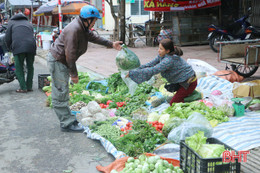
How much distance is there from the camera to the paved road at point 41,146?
12.4ft

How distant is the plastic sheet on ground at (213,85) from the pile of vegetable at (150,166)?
3.37 meters

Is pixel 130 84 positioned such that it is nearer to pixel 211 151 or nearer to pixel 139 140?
pixel 139 140

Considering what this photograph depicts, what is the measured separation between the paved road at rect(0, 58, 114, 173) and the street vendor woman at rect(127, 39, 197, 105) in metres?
1.30

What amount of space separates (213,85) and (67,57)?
353 centimetres

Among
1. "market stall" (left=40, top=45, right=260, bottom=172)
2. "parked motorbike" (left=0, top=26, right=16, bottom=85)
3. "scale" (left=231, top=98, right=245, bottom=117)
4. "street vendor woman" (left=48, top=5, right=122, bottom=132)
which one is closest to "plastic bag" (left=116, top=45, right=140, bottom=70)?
"market stall" (left=40, top=45, right=260, bottom=172)

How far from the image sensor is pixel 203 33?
1609 cm

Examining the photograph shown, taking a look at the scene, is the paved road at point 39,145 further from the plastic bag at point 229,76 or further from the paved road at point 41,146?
the plastic bag at point 229,76

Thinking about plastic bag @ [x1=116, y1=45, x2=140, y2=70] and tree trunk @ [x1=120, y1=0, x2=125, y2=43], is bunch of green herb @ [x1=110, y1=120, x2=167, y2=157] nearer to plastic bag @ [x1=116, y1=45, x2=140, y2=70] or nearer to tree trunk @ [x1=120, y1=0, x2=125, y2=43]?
plastic bag @ [x1=116, y1=45, x2=140, y2=70]

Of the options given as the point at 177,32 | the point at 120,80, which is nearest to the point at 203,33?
the point at 177,32

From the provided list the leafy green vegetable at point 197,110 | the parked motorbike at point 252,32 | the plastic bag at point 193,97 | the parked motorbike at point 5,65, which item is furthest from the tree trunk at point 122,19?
the leafy green vegetable at point 197,110

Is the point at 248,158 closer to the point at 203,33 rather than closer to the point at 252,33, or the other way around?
the point at 252,33

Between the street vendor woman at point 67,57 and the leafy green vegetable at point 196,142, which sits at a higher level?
the street vendor woman at point 67,57

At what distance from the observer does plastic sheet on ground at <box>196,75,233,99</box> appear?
647cm

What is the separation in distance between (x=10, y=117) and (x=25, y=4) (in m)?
20.1
